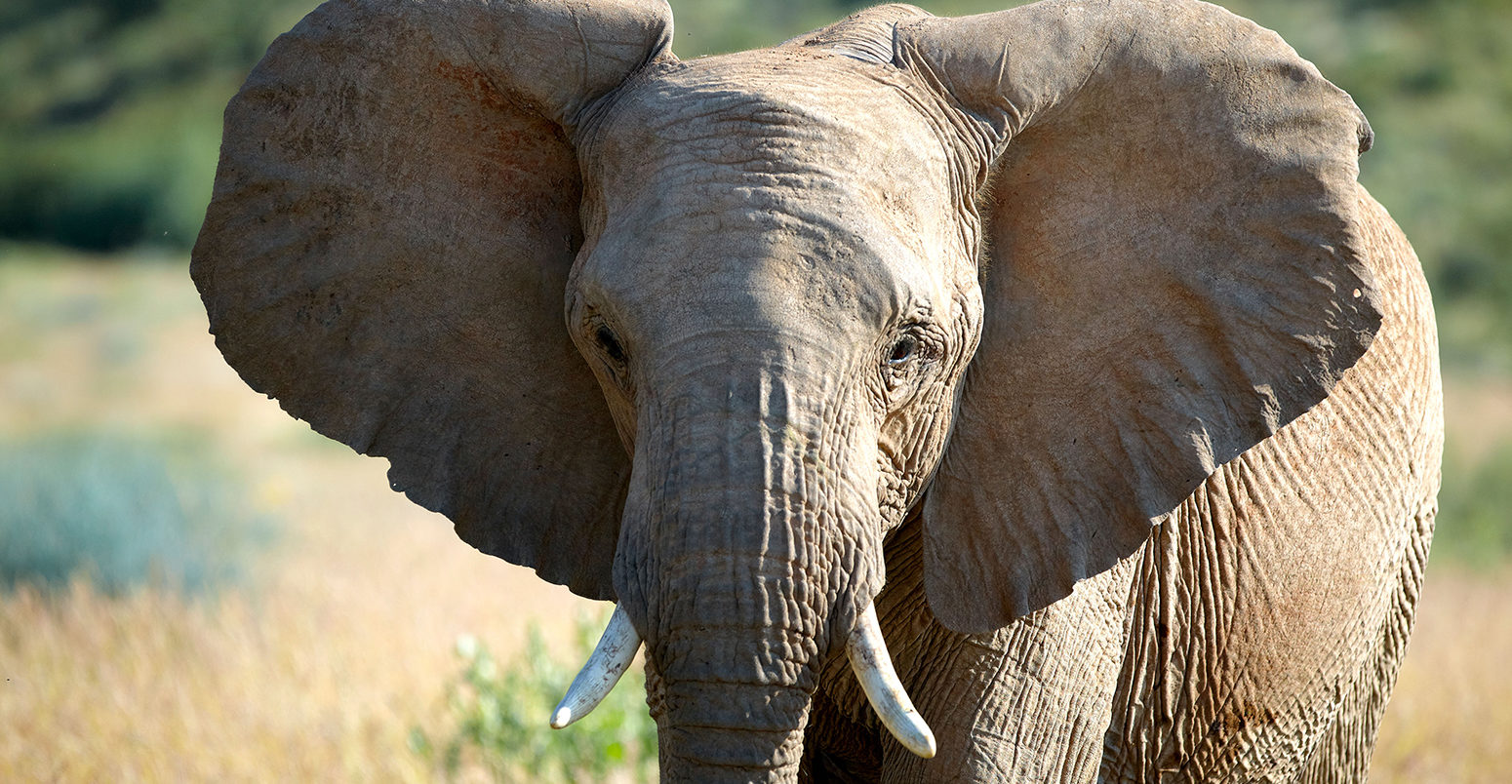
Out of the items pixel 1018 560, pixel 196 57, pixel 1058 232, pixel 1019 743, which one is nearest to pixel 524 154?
pixel 1058 232

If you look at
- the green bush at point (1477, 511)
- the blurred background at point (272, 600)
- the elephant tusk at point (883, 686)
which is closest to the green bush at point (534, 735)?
the blurred background at point (272, 600)

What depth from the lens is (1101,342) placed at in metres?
3.08

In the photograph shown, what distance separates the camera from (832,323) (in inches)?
102

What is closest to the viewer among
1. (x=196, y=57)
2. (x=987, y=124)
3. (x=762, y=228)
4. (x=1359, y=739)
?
(x=762, y=228)

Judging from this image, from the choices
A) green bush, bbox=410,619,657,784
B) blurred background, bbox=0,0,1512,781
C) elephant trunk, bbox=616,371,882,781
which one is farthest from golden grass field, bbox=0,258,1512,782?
elephant trunk, bbox=616,371,882,781

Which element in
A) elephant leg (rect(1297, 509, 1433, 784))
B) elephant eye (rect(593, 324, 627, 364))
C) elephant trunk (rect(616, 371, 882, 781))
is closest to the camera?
elephant trunk (rect(616, 371, 882, 781))

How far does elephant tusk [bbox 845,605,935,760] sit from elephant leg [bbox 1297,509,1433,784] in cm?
222

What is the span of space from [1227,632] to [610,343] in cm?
180

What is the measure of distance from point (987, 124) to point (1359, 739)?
255 centimetres

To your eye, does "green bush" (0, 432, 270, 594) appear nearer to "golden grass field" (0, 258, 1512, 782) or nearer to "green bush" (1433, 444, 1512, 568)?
"golden grass field" (0, 258, 1512, 782)

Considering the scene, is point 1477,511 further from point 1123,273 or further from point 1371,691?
point 1123,273

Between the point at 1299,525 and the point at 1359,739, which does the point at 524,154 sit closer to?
the point at 1299,525

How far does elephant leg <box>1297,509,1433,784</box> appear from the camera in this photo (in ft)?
14.5

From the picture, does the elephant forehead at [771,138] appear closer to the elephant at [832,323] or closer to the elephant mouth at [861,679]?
the elephant at [832,323]
